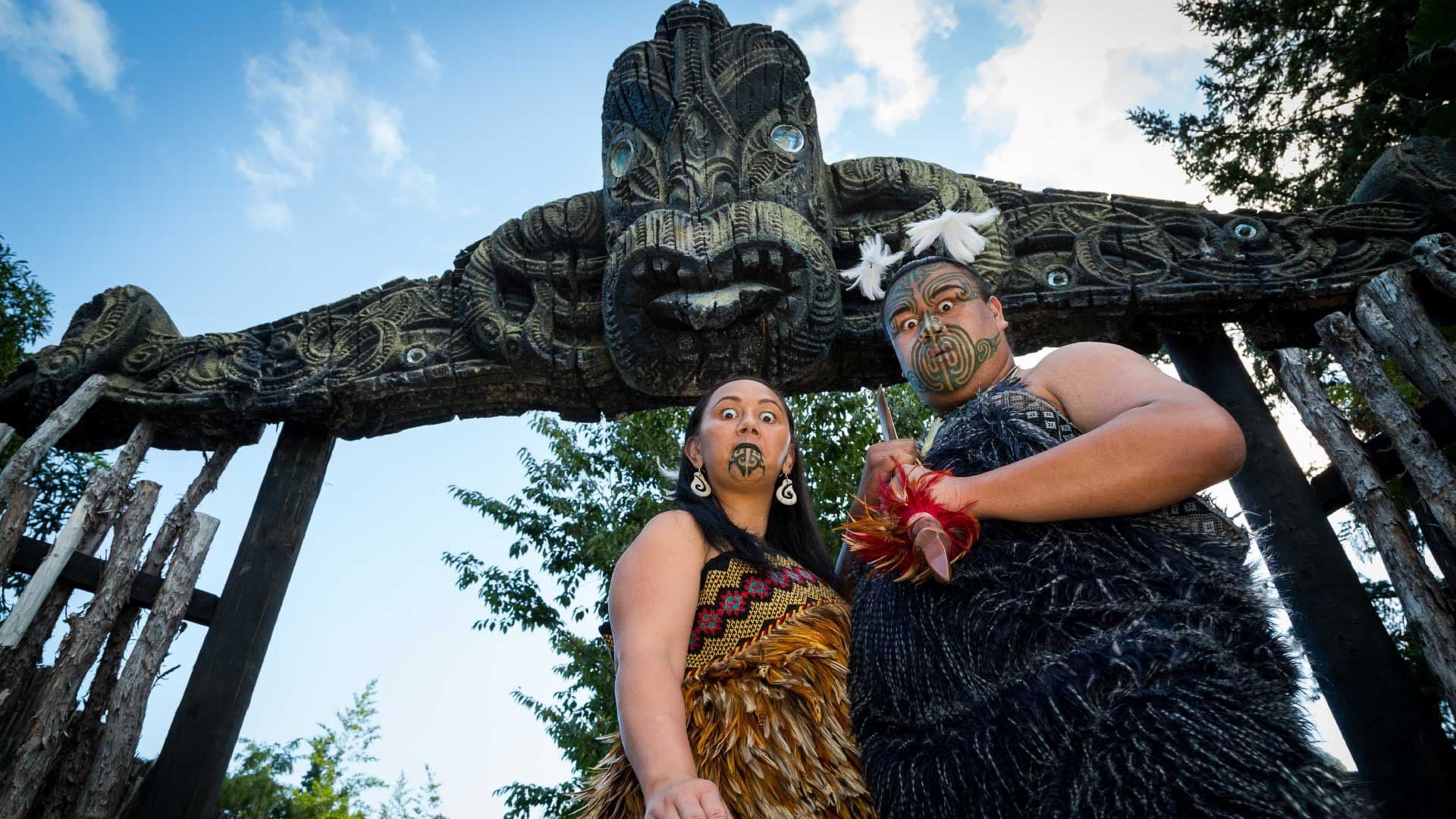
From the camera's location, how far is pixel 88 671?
12.1 feet

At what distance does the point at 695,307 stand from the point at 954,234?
137 cm

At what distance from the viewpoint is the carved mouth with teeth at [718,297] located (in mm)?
3592

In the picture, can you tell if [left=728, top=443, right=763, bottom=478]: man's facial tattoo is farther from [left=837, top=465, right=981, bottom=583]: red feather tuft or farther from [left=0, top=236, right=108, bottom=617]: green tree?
[left=0, top=236, right=108, bottom=617]: green tree

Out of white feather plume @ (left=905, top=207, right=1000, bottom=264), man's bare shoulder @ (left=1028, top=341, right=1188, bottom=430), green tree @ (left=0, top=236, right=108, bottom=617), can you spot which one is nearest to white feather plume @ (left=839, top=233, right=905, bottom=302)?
white feather plume @ (left=905, top=207, right=1000, bottom=264)

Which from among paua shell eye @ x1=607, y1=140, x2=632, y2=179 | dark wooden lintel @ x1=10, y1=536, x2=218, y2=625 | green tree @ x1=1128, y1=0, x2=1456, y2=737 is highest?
green tree @ x1=1128, y1=0, x2=1456, y2=737

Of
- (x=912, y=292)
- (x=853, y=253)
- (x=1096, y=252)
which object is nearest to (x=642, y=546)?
(x=912, y=292)

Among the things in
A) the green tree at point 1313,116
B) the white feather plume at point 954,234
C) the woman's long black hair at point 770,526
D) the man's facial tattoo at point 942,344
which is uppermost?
the green tree at point 1313,116

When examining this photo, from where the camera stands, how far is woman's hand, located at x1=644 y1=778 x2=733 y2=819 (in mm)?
1408

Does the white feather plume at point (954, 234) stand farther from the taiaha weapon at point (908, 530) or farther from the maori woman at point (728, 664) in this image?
the taiaha weapon at point (908, 530)

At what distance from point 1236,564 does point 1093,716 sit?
468mm

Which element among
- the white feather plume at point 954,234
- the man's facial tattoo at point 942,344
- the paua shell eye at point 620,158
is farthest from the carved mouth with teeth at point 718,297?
the man's facial tattoo at point 942,344

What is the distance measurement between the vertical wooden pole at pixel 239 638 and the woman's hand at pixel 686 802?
2956mm

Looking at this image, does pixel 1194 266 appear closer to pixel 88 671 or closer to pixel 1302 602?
pixel 1302 602

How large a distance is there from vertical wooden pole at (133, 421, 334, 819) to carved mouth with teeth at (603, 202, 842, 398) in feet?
5.77
